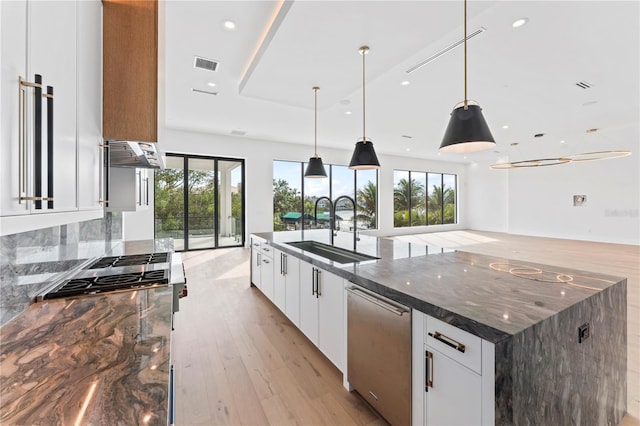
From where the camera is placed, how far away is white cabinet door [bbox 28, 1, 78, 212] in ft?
2.54

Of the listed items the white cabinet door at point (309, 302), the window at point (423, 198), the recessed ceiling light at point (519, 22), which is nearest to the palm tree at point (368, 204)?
the window at point (423, 198)

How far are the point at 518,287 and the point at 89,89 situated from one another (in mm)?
2351

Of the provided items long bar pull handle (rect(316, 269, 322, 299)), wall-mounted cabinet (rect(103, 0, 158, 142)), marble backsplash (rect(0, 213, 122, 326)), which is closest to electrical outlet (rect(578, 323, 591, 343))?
long bar pull handle (rect(316, 269, 322, 299))

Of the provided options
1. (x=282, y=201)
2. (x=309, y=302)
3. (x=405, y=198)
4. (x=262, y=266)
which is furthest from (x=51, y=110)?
(x=405, y=198)

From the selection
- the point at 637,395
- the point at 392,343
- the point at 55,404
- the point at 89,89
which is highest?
the point at 89,89

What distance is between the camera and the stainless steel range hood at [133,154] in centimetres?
171

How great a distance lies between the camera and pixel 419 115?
20.0ft

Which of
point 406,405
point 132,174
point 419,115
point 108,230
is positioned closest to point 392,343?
point 406,405

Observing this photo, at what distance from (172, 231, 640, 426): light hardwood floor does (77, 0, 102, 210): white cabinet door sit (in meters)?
1.53

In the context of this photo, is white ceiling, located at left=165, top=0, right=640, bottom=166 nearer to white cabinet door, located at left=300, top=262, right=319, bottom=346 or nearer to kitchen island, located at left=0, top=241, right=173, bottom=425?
white cabinet door, located at left=300, top=262, right=319, bottom=346

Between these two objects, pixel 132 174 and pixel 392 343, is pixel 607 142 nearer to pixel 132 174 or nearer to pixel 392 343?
pixel 392 343

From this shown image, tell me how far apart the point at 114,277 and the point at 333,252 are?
6.58 feet

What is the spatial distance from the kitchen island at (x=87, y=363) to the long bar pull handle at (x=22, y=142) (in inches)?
20.0

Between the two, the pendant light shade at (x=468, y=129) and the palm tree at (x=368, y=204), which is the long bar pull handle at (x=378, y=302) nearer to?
the pendant light shade at (x=468, y=129)
